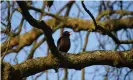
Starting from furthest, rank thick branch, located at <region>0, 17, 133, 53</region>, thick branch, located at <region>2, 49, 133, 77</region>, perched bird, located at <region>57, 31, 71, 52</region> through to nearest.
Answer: thick branch, located at <region>0, 17, 133, 53</region>
perched bird, located at <region>57, 31, 71, 52</region>
thick branch, located at <region>2, 49, 133, 77</region>

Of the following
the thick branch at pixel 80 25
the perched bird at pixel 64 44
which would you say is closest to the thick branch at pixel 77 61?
the perched bird at pixel 64 44

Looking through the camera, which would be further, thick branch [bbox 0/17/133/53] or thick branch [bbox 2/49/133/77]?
thick branch [bbox 0/17/133/53]

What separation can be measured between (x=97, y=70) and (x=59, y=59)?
278cm

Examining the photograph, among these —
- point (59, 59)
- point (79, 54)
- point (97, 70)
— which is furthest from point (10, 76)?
point (97, 70)

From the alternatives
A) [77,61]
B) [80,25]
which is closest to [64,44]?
[80,25]

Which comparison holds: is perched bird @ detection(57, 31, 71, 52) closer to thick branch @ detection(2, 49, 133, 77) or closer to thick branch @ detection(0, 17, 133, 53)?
thick branch @ detection(0, 17, 133, 53)

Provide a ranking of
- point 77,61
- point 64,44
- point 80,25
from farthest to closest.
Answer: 1. point 80,25
2. point 64,44
3. point 77,61

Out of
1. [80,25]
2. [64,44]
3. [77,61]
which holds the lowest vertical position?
[77,61]

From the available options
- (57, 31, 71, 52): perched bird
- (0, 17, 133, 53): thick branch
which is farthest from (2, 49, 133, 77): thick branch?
(0, 17, 133, 53): thick branch

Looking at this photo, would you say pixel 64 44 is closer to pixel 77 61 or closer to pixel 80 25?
pixel 80 25

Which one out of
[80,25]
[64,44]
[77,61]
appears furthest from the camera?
[80,25]

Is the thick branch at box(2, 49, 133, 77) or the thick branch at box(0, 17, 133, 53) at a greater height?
the thick branch at box(0, 17, 133, 53)

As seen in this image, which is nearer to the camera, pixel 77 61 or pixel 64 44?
pixel 77 61

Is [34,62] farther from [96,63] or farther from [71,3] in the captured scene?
[71,3]
